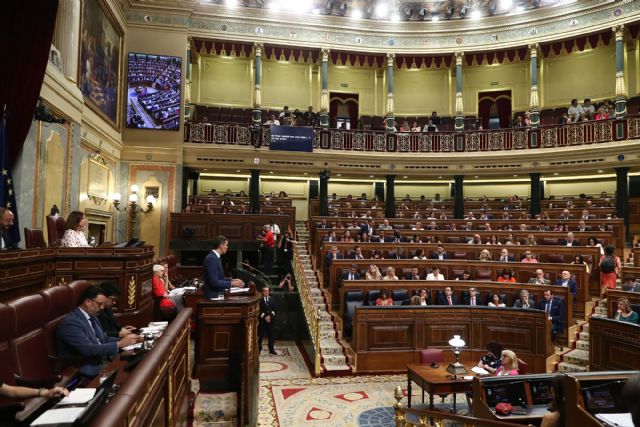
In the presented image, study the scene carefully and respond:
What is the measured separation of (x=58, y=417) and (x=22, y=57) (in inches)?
221

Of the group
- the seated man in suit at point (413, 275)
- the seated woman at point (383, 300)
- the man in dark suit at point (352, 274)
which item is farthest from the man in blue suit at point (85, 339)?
the seated man in suit at point (413, 275)

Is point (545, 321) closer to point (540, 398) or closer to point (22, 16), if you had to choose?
point (540, 398)

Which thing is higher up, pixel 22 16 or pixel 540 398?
pixel 22 16

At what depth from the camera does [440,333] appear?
7.91m

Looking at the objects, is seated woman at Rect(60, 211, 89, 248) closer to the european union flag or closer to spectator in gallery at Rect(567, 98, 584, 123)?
the european union flag

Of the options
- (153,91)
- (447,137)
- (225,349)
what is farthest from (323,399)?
(447,137)

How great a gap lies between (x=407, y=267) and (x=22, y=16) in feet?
25.2

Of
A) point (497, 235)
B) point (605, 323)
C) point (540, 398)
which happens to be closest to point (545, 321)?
point (605, 323)

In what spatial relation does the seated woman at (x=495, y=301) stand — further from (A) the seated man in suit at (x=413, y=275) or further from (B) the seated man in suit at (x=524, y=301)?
(A) the seated man in suit at (x=413, y=275)

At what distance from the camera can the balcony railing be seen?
1414 centimetres

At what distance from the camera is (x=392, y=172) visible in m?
16.2

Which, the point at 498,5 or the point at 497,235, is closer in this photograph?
the point at 497,235

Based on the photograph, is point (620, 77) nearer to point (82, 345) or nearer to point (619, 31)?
point (619, 31)

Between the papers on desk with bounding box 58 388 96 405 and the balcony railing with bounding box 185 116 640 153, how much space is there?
42.6 feet
